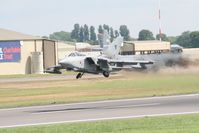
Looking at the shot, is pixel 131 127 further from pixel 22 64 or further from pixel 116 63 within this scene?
pixel 22 64

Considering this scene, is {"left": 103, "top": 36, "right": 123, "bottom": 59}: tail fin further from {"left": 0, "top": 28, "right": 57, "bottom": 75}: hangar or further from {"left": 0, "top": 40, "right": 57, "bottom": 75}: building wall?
{"left": 0, "top": 40, "right": 57, "bottom": 75}: building wall

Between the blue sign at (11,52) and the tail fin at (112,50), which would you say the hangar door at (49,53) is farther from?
the tail fin at (112,50)

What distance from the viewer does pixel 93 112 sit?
952 inches

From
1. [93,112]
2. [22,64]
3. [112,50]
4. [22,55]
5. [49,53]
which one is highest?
[112,50]

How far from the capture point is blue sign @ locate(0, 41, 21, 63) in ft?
315

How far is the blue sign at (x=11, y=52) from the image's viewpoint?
95.9 metres

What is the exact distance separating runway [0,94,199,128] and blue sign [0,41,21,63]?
68046mm

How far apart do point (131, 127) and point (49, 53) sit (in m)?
87.4

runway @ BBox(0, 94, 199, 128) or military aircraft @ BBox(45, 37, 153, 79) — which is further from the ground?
military aircraft @ BBox(45, 37, 153, 79)

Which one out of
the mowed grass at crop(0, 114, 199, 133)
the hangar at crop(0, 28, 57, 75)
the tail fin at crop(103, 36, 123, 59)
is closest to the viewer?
the mowed grass at crop(0, 114, 199, 133)

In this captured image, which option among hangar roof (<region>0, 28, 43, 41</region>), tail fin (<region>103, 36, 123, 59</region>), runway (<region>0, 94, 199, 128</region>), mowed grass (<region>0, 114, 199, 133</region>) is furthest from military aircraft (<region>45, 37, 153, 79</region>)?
hangar roof (<region>0, 28, 43, 41</region>)

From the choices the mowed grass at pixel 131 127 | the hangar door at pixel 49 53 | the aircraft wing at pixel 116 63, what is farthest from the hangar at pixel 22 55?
the mowed grass at pixel 131 127

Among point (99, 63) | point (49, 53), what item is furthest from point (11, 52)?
point (99, 63)

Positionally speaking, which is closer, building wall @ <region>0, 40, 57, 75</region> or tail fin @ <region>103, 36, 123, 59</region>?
tail fin @ <region>103, 36, 123, 59</region>
